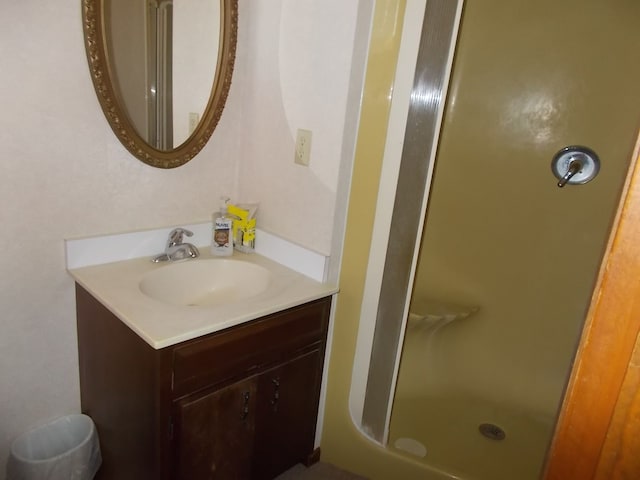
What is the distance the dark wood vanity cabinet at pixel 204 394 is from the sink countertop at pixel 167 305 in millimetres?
40

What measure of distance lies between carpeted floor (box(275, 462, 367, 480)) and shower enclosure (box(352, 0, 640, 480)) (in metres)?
0.21

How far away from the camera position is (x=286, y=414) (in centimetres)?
150

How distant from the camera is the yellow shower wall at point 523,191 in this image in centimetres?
152

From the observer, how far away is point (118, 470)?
1.38m

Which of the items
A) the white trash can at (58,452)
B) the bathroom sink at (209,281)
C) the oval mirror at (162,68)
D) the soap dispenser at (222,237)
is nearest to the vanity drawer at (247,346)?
the bathroom sink at (209,281)

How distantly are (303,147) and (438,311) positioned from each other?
2.88 ft

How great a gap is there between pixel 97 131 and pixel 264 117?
0.55 metres

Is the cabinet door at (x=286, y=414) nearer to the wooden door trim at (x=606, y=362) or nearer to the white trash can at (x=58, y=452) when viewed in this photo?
the white trash can at (x=58, y=452)

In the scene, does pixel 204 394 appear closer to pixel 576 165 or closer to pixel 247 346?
pixel 247 346

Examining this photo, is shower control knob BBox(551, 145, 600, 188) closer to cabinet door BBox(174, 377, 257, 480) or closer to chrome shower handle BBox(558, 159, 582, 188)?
chrome shower handle BBox(558, 159, 582, 188)

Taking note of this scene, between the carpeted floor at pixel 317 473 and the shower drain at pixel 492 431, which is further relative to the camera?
the shower drain at pixel 492 431

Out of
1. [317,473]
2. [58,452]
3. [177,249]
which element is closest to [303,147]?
[177,249]

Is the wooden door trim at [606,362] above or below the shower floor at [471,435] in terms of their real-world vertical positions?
above

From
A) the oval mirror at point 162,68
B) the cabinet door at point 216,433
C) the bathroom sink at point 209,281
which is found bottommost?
the cabinet door at point 216,433
